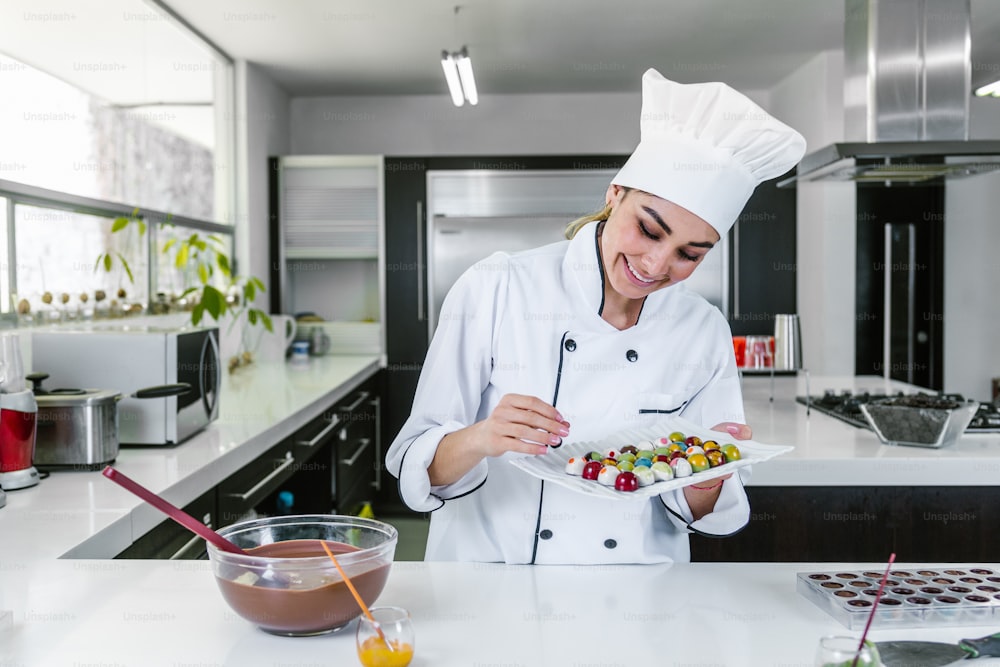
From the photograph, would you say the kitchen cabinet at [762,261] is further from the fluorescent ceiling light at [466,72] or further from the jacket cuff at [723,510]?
the jacket cuff at [723,510]

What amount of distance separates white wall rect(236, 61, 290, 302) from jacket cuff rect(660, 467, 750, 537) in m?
3.69

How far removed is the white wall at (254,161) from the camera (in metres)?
4.65

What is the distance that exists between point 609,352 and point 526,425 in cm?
36

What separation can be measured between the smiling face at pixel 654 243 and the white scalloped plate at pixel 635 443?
23cm

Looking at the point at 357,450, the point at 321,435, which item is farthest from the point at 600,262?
the point at 357,450

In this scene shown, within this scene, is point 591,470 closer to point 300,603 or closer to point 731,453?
point 731,453

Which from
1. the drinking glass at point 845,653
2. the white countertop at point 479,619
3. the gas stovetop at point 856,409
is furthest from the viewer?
the gas stovetop at point 856,409

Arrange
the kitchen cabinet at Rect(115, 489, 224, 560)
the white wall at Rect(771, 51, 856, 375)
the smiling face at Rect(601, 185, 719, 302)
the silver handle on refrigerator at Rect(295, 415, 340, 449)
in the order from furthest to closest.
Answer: the white wall at Rect(771, 51, 856, 375)
the silver handle on refrigerator at Rect(295, 415, 340, 449)
the kitchen cabinet at Rect(115, 489, 224, 560)
the smiling face at Rect(601, 185, 719, 302)

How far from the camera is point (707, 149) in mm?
1380

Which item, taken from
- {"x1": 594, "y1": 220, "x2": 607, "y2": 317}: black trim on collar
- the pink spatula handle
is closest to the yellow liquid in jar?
the pink spatula handle

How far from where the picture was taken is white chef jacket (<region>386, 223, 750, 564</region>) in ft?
4.70

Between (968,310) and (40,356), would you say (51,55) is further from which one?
(968,310)

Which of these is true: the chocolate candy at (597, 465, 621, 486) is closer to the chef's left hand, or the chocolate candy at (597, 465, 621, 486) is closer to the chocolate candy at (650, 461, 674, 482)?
the chocolate candy at (650, 461, 674, 482)

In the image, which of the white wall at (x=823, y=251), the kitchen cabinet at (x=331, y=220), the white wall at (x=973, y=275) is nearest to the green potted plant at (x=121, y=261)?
the kitchen cabinet at (x=331, y=220)
